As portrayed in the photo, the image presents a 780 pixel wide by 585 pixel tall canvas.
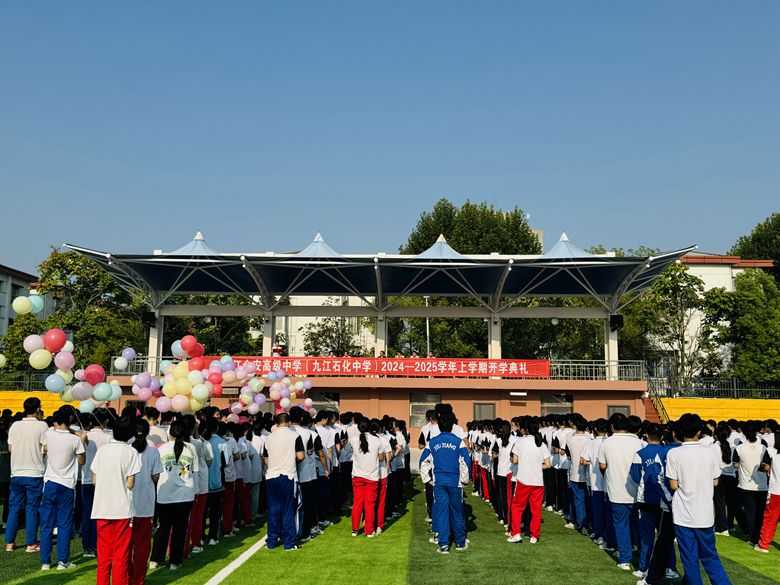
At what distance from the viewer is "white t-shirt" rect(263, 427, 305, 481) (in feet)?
26.8

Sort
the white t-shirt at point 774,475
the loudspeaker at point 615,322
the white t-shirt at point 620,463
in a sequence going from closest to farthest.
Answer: the white t-shirt at point 620,463 < the white t-shirt at point 774,475 < the loudspeaker at point 615,322

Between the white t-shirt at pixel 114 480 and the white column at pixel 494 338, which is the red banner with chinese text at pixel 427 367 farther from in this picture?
the white t-shirt at pixel 114 480

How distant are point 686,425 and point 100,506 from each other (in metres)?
5.34

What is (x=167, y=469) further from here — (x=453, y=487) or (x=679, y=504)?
(x=679, y=504)

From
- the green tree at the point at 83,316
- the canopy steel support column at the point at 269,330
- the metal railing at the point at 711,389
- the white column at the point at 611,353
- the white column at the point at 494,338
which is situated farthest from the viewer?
the green tree at the point at 83,316

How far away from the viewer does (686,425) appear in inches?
229

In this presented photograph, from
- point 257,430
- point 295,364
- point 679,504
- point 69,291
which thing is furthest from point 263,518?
point 69,291

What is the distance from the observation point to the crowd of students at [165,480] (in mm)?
5926

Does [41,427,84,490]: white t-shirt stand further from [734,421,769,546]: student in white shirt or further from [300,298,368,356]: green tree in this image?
[300,298,368,356]: green tree

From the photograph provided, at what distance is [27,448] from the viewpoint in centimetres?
782

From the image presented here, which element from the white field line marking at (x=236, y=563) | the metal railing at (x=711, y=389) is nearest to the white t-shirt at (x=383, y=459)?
the white field line marking at (x=236, y=563)

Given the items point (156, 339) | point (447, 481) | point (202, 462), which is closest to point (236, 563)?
point (202, 462)

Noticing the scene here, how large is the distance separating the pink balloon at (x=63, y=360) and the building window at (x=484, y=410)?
57.1ft

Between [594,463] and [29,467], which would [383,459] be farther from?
[29,467]
